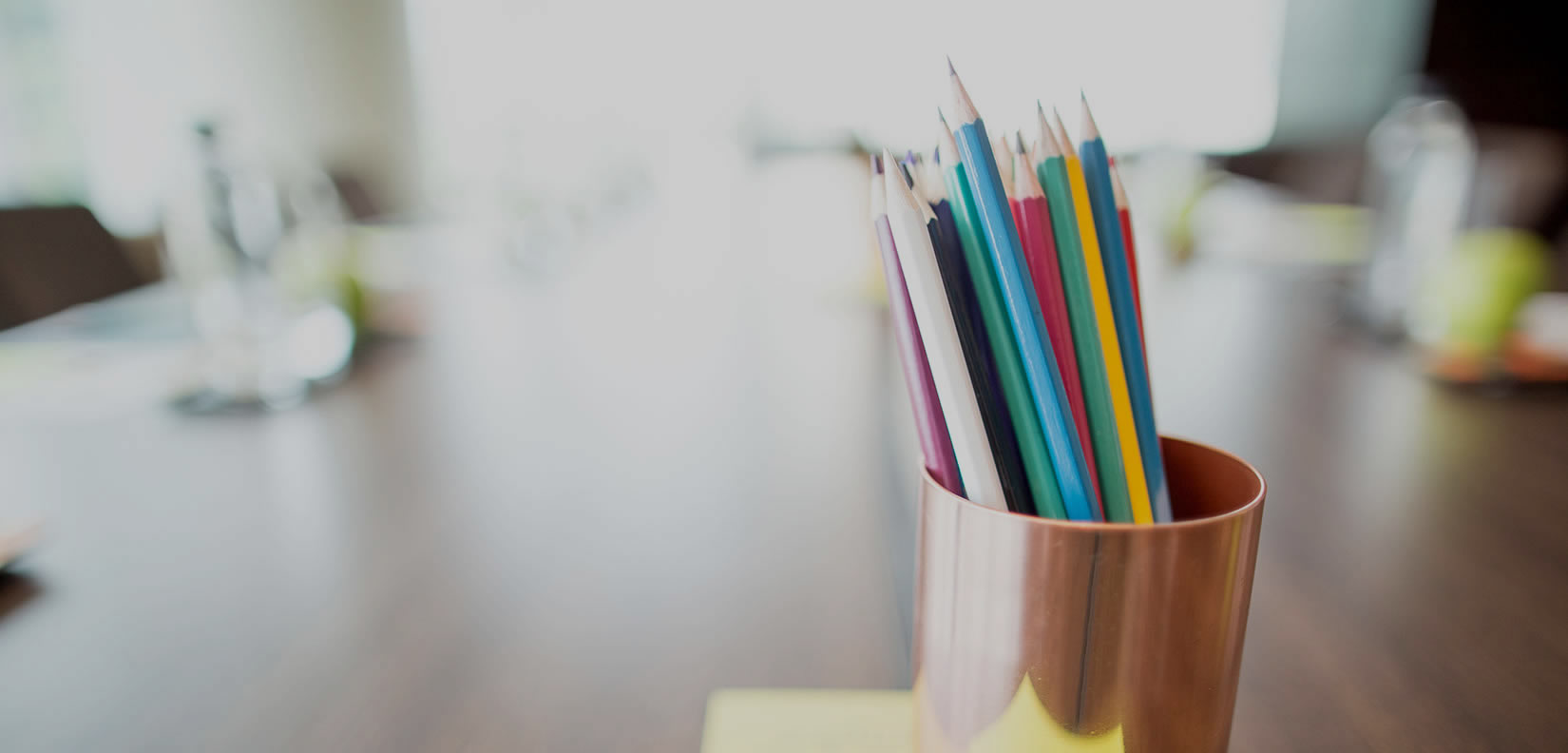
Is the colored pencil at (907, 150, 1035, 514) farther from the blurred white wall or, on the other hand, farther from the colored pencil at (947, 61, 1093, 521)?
the blurred white wall

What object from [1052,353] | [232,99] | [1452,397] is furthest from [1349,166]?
[232,99]

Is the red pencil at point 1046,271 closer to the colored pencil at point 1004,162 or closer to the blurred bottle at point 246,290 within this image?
the colored pencil at point 1004,162

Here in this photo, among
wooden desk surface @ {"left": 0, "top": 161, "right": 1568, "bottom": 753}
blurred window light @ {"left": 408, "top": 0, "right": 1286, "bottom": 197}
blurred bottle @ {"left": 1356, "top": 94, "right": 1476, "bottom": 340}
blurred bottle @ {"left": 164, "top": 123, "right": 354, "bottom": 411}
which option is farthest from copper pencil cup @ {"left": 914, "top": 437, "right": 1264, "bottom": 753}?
blurred window light @ {"left": 408, "top": 0, "right": 1286, "bottom": 197}

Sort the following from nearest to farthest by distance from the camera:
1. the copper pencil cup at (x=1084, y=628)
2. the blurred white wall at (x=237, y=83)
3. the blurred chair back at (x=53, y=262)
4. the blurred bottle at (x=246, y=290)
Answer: the copper pencil cup at (x=1084, y=628), the blurred bottle at (x=246, y=290), the blurred chair back at (x=53, y=262), the blurred white wall at (x=237, y=83)

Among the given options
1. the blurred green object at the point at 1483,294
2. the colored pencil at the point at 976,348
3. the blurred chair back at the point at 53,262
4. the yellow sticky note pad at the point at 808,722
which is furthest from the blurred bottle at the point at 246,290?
the blurred green object at the point at 1483,294

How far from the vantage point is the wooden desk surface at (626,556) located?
33 centimetres

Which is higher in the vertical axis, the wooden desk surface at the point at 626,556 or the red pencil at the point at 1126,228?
the red pencil at the point at 1126,228

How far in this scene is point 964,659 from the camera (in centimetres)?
23

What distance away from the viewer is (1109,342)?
24 cm

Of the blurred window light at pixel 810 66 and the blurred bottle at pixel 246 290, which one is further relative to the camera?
the blurred window light at pixel 810 66

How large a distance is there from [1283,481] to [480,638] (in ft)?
1.43

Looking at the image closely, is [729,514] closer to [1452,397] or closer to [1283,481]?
[1283,481]

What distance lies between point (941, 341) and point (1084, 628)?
7 cm

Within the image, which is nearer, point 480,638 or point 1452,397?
point 480,638
